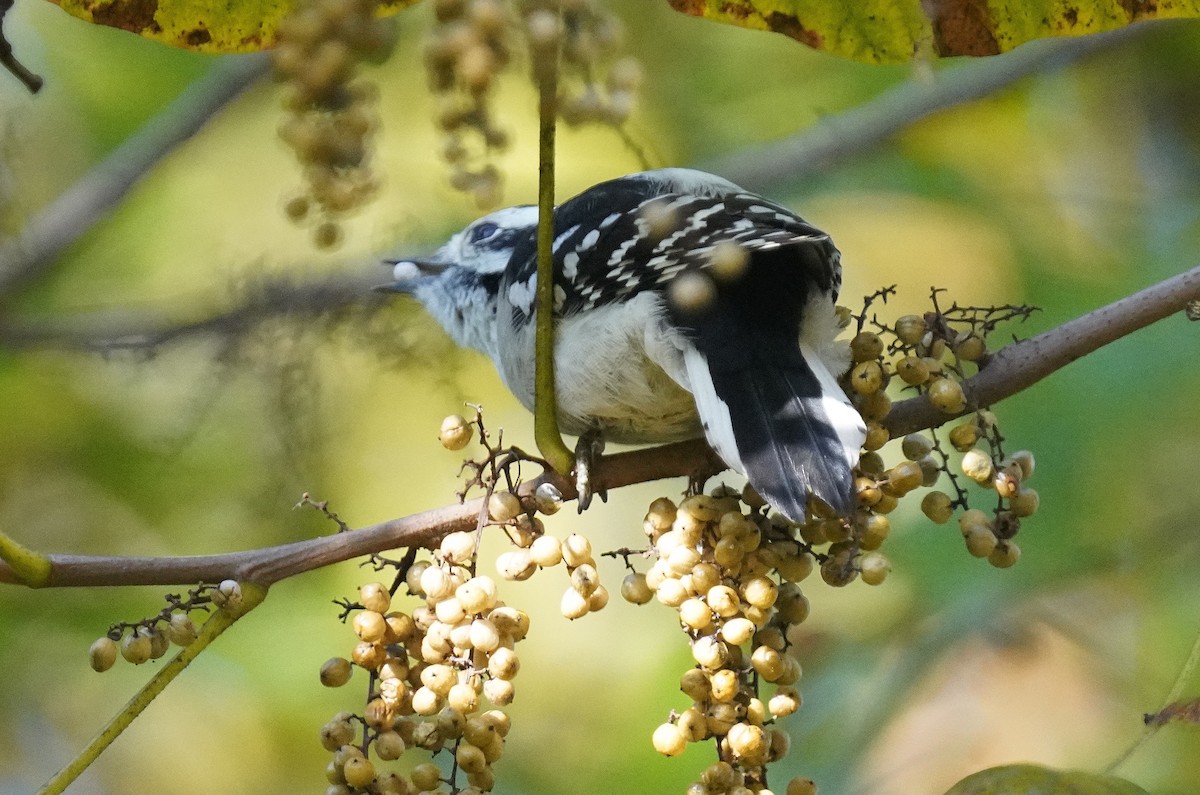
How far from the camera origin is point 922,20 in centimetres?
148

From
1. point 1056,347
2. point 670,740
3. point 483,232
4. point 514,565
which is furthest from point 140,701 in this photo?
point 483,232

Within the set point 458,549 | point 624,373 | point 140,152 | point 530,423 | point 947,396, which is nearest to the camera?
point 458,549

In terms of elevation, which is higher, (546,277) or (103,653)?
(546,277)

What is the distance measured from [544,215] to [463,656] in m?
0.52

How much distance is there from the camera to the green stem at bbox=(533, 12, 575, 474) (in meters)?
1.12

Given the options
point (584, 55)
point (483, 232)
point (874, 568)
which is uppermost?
point (584, 55)

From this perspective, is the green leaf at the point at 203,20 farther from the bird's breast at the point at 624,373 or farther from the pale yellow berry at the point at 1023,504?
the pale yellow berry at the point at 1023,504

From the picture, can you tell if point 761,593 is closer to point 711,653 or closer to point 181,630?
point 711,653

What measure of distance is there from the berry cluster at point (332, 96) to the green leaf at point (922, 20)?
0.39 m

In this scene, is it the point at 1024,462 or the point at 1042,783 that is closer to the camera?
the point at 1042,783

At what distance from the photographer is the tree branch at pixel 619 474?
147 centimetres

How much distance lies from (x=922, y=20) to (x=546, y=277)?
0.52 m

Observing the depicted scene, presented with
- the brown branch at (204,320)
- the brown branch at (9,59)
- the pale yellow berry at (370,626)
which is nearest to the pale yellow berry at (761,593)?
the pale yellow berry at (370,626)

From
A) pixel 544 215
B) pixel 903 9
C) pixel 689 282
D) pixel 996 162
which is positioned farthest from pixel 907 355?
pixel 996 162
